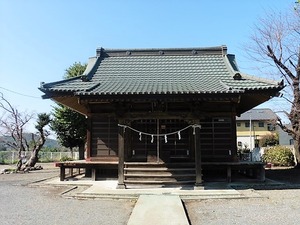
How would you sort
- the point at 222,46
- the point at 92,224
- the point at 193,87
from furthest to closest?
the point at 222,46 < the point at 193,87 < the point at 92,224

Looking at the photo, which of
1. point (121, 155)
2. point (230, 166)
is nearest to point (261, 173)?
point (230, 166)

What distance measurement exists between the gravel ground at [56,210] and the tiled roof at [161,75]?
3.38m

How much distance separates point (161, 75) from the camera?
13.2 metres

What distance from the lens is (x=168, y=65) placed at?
1439 cm

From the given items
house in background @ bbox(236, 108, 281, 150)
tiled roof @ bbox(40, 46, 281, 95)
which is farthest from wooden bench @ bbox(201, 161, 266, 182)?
house in background @ bbox(236, 108, 281, 150)

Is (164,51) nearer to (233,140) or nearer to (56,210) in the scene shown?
(233,140)

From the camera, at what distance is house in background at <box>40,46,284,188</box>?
33.0 ft

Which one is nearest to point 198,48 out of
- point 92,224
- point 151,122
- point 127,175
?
point 151,122

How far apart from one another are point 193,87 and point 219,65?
4206 millimetres

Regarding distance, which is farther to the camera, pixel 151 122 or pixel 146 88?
pixel 151 122

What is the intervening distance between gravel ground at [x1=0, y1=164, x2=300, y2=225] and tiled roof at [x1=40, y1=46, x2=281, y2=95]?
3359 millimetres

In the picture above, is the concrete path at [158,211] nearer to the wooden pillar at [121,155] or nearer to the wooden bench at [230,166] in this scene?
the wooden pillar at [121,155]

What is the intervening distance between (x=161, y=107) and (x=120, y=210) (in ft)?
13.9

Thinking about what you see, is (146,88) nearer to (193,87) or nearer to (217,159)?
(193,87)
